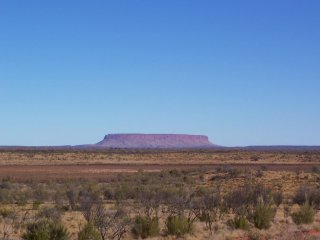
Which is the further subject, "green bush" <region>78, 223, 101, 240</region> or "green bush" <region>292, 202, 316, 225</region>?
"green bush" <region>292, 202, 316, 225</region>

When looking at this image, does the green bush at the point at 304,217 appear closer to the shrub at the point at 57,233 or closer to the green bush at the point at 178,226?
the green bush at the point at 178,226

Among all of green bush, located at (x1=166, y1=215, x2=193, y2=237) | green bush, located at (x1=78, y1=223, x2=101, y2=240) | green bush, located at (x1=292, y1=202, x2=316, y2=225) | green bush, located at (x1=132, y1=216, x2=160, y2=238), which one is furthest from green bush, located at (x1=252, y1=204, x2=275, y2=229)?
green bush, located at (x1=78, y1=223, x2=101, y2=240)

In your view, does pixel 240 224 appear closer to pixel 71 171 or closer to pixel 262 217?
pixel 262 217

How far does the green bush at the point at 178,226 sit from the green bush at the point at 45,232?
3950 mm

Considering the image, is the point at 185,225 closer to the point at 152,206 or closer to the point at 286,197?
the point at 152,206

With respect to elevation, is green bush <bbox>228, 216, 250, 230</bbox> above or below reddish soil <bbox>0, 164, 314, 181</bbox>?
below

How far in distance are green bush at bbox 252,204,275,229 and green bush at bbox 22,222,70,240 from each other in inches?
304

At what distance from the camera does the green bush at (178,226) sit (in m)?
19.7

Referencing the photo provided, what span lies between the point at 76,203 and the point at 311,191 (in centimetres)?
1260

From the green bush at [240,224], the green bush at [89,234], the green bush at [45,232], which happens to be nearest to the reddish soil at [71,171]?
the green bush at [240,224]

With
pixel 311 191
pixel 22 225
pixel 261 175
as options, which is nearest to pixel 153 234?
pixel 22 225

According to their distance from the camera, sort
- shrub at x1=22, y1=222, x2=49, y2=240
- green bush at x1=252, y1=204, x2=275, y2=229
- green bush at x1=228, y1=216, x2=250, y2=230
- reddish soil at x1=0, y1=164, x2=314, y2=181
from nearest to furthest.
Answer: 1. shrub at x1=22, y1=222, x2=49, y2=240
2. green bush at x1=228, y1=216, x2=250, y2=230
3. green bush at x1=252, y1=204, x2=275, y2=229
4. reddish soil at x1=0, y1=164, x2=314, y2=181

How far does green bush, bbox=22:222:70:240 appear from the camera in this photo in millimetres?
16938

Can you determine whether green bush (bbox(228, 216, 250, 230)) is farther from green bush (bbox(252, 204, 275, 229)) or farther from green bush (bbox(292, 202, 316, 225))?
green bush (bbox(292, 202, 316, 225))
